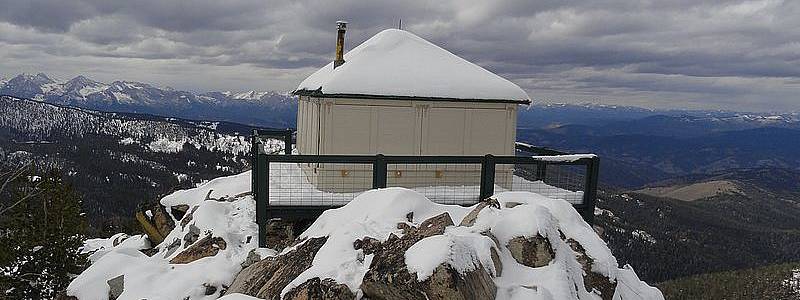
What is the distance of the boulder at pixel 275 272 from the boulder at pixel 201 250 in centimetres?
133

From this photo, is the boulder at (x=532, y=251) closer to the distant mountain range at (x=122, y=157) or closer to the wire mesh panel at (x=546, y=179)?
the wire mesh panel at (x=546, y=179)

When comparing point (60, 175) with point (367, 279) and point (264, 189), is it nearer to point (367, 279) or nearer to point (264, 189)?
point (264, 189)

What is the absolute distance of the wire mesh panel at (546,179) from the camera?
979cm

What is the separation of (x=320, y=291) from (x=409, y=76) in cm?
651

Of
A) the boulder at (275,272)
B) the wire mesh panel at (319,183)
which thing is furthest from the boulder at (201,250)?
the boulder at (275,272)

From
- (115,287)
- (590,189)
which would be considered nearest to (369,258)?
(115,287)

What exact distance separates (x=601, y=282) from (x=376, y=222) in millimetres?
3086

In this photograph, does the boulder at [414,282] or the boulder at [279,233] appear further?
the boulder at [279,233]

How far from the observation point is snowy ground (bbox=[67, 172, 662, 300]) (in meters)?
5.81

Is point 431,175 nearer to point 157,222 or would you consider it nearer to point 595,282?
point 595,282

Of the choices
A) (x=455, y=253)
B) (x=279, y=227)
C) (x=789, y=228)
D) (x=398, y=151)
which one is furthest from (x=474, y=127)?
(x=789, y=228)

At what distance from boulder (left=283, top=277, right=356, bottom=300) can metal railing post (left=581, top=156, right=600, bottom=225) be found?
5.67 metres

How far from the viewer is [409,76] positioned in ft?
36.3

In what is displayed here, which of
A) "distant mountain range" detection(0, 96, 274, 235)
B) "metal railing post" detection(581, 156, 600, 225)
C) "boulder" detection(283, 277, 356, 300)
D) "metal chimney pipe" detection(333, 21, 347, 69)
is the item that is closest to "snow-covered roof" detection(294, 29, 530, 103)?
"metal chimney pipe" detection(333, 21, 347, 69)
